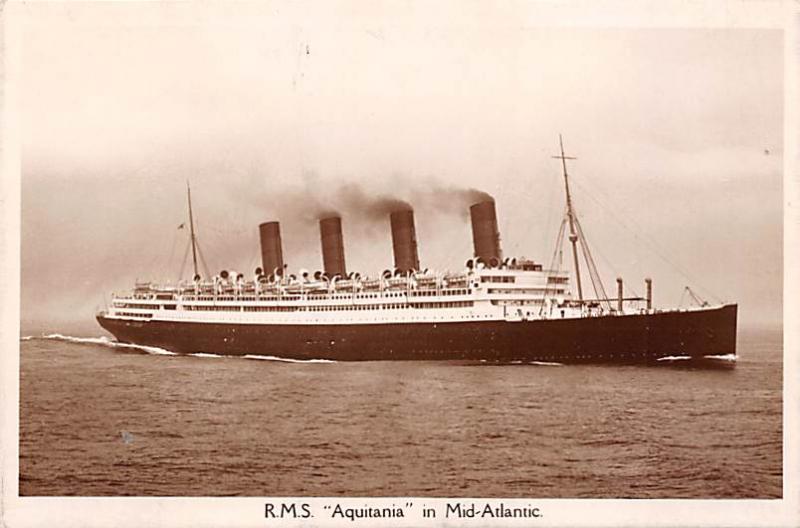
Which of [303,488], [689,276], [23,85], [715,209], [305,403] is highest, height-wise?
[23,85]

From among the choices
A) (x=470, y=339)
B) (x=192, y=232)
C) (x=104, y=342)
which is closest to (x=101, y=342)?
(x=104, y=342)

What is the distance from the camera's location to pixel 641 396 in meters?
6.54

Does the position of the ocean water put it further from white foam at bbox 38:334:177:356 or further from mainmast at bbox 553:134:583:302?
mainmast at bbox 553:134:583:302

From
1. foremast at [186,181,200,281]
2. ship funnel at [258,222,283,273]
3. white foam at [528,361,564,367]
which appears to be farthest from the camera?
white foam at [528,361,564,367]

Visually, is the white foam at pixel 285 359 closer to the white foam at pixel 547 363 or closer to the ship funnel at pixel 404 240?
the ship funnel at pixel 404 240

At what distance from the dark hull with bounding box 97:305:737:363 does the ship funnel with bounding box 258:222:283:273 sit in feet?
3.25

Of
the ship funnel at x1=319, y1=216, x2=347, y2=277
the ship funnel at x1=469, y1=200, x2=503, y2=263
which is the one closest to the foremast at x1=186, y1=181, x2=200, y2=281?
the ship funnel at x1=319, y1=216, x2=347, y2=277

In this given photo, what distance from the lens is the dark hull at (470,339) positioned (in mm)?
7273

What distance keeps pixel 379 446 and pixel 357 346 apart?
1.94 meters

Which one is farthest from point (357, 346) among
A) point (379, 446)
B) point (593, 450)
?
point (593, 450)

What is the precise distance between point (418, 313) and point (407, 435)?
2.10m

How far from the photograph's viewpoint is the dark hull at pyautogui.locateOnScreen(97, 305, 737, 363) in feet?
23.9

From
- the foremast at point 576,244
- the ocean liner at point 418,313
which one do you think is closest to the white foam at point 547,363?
the ocean liner at point 418,313

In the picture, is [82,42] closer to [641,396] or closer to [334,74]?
[334,74]
